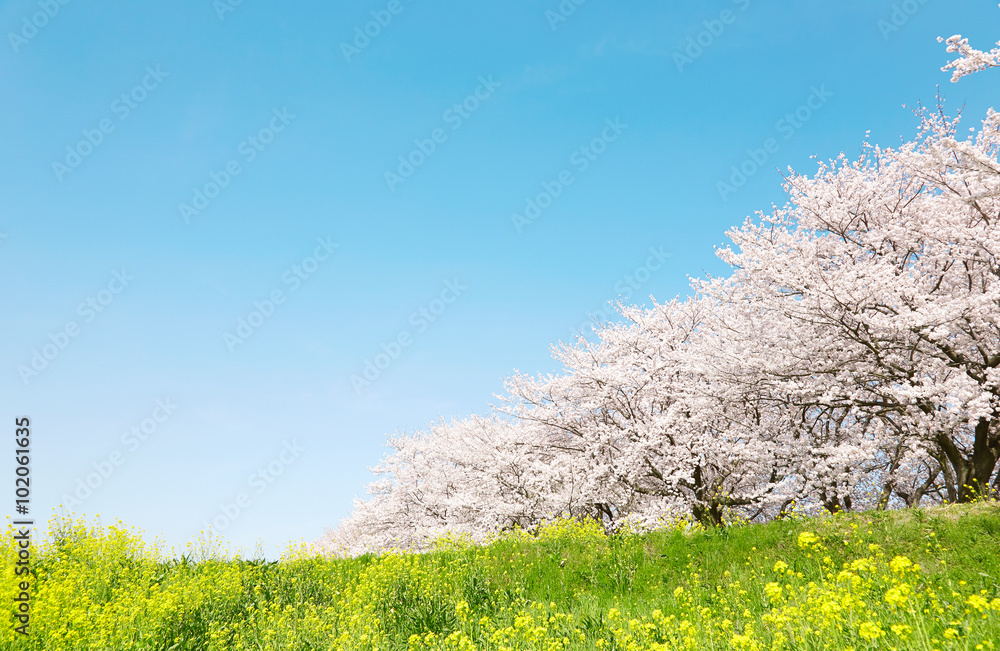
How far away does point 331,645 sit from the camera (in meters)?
6.92

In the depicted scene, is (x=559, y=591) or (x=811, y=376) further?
(x=811, y=376)

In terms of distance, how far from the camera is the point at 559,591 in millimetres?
9891

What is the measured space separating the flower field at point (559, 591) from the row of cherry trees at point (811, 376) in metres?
5.04

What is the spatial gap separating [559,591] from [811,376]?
10059 mm

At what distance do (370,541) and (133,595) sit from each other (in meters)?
25.1

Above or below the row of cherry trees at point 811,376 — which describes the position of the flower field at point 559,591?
below

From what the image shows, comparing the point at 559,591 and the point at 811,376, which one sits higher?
the point at 811,376

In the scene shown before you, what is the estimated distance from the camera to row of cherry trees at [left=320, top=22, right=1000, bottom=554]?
1434cm

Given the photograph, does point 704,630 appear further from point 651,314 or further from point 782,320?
point 651,314

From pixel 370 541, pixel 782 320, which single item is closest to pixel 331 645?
pixel 782 320

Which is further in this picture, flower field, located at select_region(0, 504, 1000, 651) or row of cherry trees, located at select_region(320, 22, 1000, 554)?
row of cherry trees, located at select_region(320, 22, 1000, 554)

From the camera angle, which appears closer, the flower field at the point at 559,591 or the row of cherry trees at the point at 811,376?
the flower field at the point at 559,591

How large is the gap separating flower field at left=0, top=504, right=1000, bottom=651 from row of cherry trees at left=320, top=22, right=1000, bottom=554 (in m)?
5.04

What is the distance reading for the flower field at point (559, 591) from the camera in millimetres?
5562
